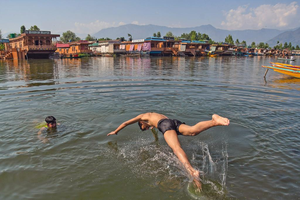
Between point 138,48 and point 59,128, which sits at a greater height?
point 138,48

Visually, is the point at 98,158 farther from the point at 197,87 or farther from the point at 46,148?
the point at 197,87

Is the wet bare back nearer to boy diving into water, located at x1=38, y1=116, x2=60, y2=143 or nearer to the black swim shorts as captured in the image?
the black swim shorts

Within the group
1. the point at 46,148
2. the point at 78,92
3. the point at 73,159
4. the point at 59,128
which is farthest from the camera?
the point at 78,92

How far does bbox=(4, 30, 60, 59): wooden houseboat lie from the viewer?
53406 millimetres

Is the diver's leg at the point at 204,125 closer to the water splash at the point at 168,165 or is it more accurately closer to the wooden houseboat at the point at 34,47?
the water splash at the point at 168,165

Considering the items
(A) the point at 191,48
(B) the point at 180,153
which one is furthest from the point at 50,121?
(A) the point at 191,48

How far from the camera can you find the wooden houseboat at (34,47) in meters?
53.4

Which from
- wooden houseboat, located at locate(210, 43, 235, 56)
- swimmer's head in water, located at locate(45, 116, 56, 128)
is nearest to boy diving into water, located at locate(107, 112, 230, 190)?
swimmer's head in water, located at locate(45, 116, 56, 128)

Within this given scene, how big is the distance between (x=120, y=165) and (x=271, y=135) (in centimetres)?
509

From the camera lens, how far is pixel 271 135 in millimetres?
7027

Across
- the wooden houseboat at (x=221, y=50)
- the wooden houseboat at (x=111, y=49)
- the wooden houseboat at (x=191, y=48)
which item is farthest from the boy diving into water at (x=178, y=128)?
the wooden houseboat at (x=221, y=50)

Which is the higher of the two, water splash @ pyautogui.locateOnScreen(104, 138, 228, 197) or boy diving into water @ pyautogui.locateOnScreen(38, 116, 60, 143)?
boy diving into water @ pyautogui.locateOnScreen(38, 116, 60, 143)

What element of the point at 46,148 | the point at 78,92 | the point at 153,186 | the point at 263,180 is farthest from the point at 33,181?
the point at 78,92

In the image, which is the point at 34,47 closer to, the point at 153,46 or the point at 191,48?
the point at 153,46
